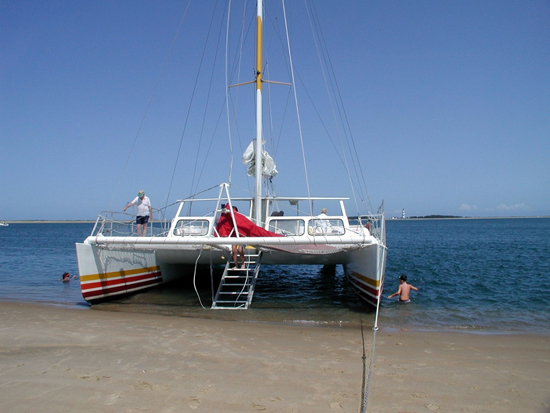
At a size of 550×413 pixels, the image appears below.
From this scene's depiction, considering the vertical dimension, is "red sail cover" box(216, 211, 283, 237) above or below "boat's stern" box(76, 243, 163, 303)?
above

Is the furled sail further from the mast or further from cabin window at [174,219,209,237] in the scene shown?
cabin window at [174,219,209,237]

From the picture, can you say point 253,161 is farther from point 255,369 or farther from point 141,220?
point 255,369

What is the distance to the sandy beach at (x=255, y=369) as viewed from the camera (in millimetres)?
3932

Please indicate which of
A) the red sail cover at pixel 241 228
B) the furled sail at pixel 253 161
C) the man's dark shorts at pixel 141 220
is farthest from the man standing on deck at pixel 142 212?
the furled sail at pixel 253 161

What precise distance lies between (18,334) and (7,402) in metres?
3.21

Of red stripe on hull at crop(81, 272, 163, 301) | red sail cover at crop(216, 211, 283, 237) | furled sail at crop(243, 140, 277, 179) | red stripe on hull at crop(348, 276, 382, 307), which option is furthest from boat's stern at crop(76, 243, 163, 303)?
red stripe on hull at crop(348, 276, 382, 307)

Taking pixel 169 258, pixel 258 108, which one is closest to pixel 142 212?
pixel 169 258

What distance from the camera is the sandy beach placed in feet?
12.9

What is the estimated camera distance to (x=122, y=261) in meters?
10.1

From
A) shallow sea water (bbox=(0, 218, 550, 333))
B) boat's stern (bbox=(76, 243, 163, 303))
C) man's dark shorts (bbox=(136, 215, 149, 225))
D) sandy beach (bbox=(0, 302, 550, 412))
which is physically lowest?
shallow sea water (bbox=(0, 218, 550, 333))

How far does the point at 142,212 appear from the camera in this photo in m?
9.69

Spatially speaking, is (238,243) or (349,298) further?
Answer: (349,298)

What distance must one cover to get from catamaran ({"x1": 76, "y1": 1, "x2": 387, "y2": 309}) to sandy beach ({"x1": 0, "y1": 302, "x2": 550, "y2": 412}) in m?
1.65

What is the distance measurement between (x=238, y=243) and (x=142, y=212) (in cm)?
334
